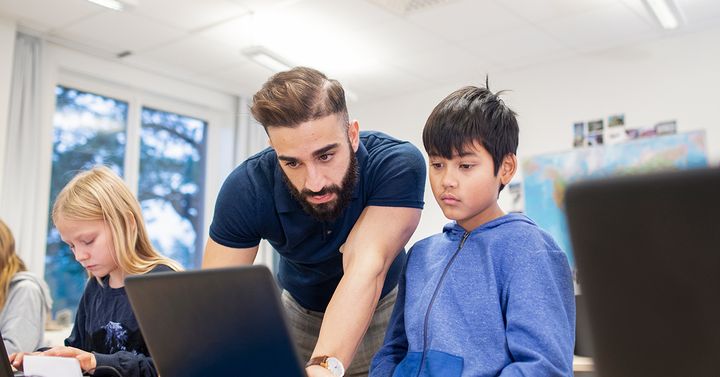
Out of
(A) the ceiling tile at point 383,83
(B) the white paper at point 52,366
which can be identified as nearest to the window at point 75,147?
(A) the ceiling tile at point 383,83

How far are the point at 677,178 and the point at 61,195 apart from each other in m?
1.73

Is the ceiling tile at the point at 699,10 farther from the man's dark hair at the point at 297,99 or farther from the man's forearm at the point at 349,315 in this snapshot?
the man's forearm at the point at 349,315

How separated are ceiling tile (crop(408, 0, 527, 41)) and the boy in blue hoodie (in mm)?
2529

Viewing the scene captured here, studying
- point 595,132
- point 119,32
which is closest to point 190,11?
point 119,32

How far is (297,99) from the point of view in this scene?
1300 mm

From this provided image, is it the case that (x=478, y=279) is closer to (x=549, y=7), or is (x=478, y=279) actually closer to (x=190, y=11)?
(x=549, y=7)

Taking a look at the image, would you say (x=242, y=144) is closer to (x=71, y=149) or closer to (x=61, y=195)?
(x=71, y=149)

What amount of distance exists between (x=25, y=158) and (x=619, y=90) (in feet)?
13.1

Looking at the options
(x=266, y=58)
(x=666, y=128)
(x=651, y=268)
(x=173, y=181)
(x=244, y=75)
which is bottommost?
(x=651, y=268)

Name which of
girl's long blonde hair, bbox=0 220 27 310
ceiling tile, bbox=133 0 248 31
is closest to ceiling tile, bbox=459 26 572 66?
ceiling tile, bbox=133 0 248 31

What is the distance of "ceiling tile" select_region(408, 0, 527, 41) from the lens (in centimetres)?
364

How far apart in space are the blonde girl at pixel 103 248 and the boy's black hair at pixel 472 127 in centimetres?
78

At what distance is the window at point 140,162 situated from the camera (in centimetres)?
451

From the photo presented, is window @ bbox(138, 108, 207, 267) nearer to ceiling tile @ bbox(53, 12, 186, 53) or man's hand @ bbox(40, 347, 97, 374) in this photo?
ceiling tile @ bbox(53, 12, 186, 53)
